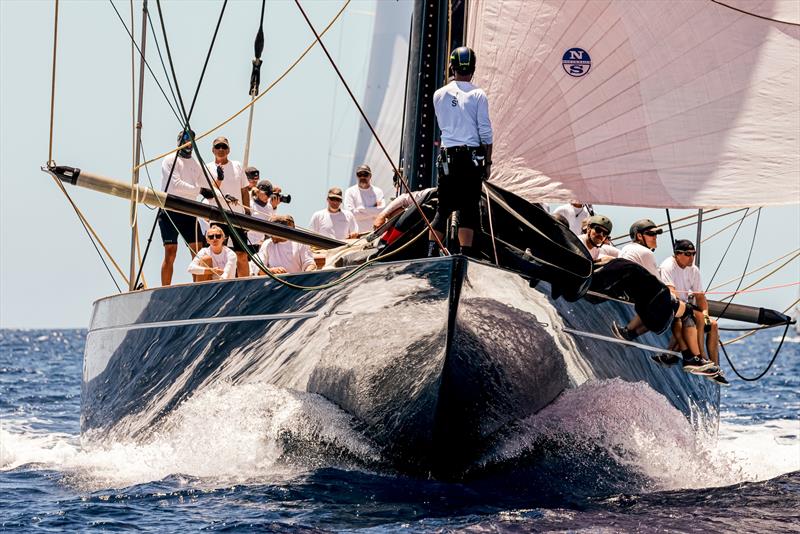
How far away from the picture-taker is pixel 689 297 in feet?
28.8

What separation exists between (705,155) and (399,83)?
756cm

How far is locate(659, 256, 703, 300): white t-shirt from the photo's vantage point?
873 cm

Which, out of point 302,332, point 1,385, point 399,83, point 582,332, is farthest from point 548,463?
point 1,385

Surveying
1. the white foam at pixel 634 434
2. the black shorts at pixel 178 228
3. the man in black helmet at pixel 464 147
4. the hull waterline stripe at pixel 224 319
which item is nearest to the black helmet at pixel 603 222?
the white foam at pixel 634 434

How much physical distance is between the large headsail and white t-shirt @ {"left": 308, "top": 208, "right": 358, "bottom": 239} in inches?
91.7

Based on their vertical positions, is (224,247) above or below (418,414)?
above

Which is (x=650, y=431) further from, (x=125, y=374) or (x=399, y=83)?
(x=399, y=83)

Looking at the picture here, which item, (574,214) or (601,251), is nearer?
(601,251)

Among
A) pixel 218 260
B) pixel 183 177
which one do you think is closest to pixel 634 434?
pixel 218 260

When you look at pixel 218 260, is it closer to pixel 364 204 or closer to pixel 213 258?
pixel 213 258

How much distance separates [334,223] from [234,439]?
3.35 metres

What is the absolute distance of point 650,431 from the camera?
23.6 ft

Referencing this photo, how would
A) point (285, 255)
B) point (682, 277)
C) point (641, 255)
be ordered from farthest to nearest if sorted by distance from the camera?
point (285, 255) < point (682, 277) < point (641, 255)

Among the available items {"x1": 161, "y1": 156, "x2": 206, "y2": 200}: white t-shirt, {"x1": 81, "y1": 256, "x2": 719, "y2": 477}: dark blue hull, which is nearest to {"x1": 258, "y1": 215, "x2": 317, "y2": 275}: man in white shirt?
{"x1": 161, "y1": 156, "x2": 206, "y2": 200}: white t-shirt
